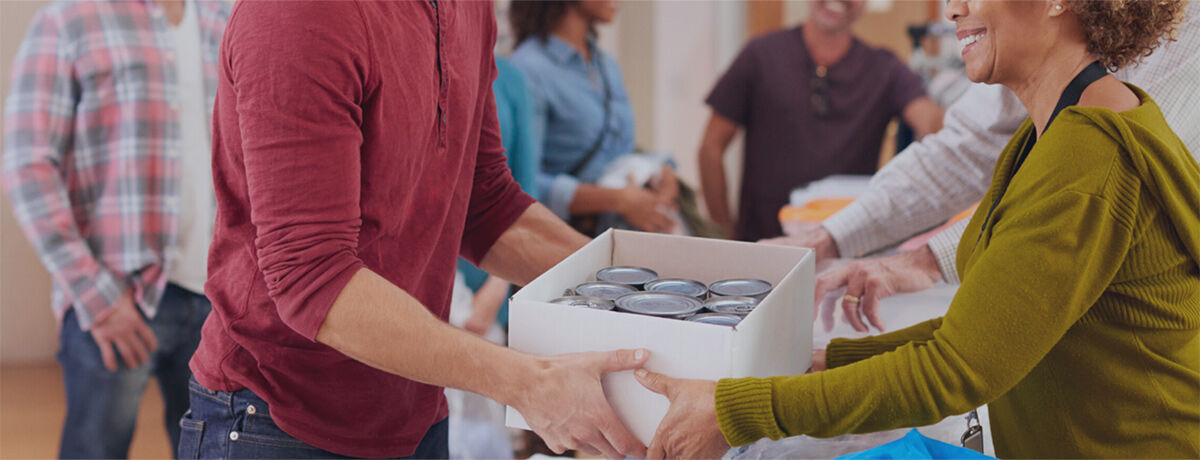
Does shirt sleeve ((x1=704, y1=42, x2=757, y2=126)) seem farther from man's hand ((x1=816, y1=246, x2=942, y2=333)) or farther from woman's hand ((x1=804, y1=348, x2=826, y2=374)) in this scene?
woman's hand ((x1=804, y1=348, x2=826, y2=374))

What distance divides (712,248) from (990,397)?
46cm

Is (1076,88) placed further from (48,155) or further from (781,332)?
(48,155)

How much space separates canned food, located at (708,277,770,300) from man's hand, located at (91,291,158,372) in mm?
1538

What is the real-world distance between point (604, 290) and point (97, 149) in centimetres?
149

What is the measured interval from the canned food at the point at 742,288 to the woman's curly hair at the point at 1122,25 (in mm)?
475

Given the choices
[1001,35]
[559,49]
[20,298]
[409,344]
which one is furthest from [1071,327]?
[20,298]

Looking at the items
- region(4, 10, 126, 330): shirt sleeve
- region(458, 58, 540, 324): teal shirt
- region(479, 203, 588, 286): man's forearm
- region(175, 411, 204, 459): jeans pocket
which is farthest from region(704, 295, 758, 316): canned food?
region(4, 10, 126, 330): shirt sleeve

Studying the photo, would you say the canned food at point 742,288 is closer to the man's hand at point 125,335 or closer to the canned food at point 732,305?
the canned food at point 732,305

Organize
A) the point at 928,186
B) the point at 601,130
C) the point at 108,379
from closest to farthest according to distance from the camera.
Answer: the point at 928,186 < the point at 108,379 < the point at 601,130

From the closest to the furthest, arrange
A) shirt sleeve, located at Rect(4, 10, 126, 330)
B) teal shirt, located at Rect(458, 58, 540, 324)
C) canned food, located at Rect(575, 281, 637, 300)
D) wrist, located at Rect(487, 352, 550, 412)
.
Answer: wrist, located at Rect(487, 352, 550, 412)
canned food, located at Rect(575, 281, 637, 300)
shirt sleeve, located at Rect(4, 10, 126, 330)
teal shirt, located at Rect(458, 58, 540, 324)

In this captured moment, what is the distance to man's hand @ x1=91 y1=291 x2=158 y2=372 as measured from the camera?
7.57 feet

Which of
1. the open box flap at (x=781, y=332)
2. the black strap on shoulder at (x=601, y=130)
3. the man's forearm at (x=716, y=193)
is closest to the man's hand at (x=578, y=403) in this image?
the open box flap at (x=781, y=332)

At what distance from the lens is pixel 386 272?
128 cm

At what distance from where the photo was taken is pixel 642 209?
301 cm
